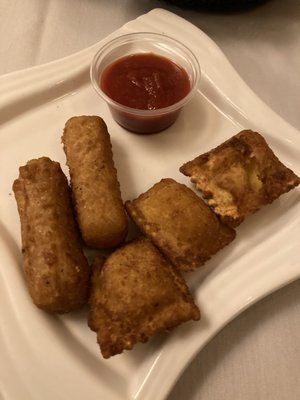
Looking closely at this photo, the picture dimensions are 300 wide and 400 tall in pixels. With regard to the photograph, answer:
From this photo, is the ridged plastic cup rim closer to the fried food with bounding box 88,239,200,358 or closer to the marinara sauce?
the marinara sauce

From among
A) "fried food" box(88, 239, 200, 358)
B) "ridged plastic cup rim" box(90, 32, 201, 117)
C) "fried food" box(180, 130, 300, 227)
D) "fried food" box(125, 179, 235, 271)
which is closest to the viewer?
"fried food" box(88, 239, 200, 358)

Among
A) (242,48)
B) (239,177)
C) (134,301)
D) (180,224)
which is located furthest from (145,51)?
(134,301)

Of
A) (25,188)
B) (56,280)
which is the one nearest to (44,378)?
(56,280)

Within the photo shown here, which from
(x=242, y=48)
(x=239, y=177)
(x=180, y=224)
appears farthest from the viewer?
(x=242, y=48)

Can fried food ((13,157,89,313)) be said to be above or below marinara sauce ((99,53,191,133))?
below

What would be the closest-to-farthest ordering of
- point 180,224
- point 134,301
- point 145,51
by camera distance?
point 134,301
point 180,224
point 145,51

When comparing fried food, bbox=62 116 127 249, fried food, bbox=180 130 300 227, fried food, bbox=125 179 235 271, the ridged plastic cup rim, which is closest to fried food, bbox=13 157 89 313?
fried food, bbox=62 116 127 249

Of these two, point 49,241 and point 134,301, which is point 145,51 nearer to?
point 49,241
